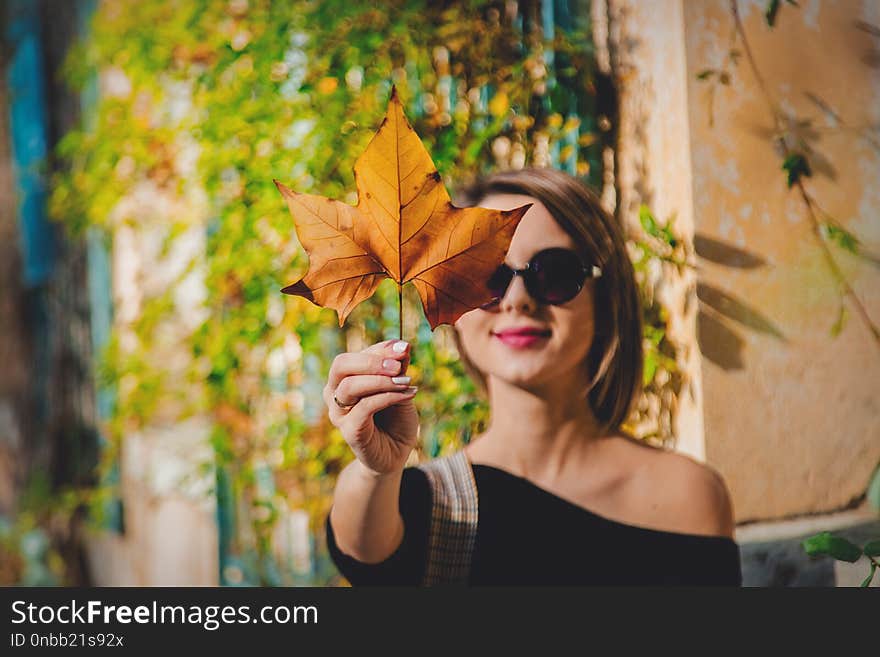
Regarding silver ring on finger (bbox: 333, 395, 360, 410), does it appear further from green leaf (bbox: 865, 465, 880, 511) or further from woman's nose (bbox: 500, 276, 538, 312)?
green leaf (bbox: 865, 465, 880, 511)

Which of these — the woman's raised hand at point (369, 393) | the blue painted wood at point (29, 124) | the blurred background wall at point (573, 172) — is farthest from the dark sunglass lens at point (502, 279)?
the blue painted wood at point (29, 124)

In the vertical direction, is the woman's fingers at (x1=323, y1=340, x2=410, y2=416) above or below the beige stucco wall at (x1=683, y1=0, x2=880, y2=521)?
below

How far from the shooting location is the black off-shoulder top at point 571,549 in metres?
1.53

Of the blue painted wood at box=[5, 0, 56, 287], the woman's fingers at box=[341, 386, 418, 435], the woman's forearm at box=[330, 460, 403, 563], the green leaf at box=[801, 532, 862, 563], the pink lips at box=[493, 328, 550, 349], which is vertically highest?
the blue painted wood at box=[5, 0, 56, 287]

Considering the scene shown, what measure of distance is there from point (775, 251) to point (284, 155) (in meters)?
1.31

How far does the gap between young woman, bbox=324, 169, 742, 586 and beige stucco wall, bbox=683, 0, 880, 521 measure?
0.24m

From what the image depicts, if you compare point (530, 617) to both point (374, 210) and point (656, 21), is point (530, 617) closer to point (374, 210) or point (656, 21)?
point (374, 210)

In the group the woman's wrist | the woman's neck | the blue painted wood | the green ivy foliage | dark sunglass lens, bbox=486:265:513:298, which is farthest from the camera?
the blue painted wood

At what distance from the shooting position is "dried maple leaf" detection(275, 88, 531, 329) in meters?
1.21

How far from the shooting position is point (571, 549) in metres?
1.55

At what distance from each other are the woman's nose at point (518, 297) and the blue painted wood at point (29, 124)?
149 inches

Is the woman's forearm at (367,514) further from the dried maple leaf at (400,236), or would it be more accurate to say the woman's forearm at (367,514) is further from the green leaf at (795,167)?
the green leaf at (795,167)

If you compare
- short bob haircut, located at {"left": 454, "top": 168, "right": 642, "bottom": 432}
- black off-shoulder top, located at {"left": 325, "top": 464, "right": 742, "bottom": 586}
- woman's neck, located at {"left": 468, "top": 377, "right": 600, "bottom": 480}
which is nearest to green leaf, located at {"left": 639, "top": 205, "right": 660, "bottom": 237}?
short bob haircut, located at {"left": 454, "top": 168, "right": 642, "bottom": 432}

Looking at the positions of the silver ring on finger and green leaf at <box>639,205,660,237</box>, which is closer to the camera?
the silver ring on finger
